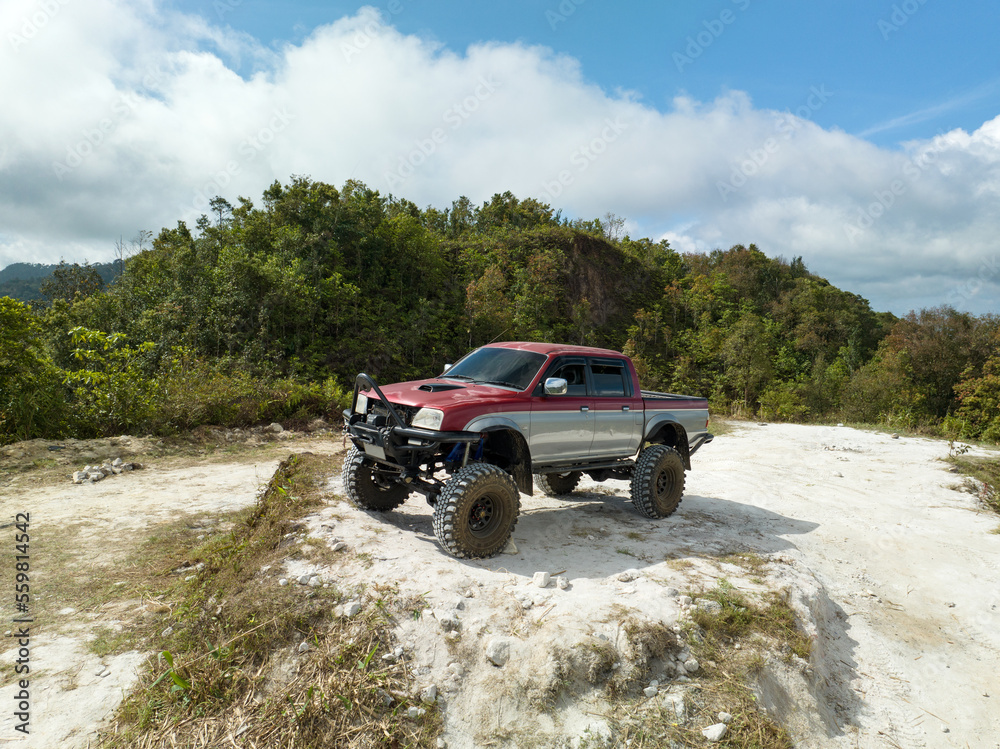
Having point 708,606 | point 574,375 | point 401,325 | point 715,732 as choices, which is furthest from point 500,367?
point 401,325

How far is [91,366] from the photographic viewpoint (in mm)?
12562

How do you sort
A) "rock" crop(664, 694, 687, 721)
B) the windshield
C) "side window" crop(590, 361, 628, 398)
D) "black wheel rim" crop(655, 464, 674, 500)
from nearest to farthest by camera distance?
"rock" crop(664, 694, 687, 721)
the windshield
"side window" crop(590, 361, 628, 398)
"black wheel rim" crop(655, 464, 674, 500)

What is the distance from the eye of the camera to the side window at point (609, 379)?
6.85 metres

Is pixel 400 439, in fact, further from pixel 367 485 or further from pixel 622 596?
pixel 622 596

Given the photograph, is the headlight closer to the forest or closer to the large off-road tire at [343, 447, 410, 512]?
the large off-road tire at [343, 447, 410, 512]

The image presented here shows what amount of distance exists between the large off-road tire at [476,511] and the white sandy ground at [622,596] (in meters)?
0.20

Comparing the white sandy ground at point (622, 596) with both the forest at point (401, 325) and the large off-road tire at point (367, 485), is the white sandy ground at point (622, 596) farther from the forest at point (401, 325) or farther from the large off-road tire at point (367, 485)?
the forest at point (401, 325)

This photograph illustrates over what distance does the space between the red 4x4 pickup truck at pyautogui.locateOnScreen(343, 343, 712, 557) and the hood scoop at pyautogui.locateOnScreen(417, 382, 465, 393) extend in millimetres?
11

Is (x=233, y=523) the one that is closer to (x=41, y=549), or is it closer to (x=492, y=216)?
(x=41, y=549)

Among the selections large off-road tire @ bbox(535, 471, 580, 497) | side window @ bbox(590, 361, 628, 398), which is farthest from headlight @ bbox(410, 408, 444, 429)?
large off-road tire @ bbox(535, 471, 580, 497)

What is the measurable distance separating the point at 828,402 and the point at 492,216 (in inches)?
1039

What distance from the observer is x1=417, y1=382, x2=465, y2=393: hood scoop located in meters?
5.84

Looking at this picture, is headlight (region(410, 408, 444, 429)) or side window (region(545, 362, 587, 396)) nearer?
headlight (region(410, 408, 444, 429))

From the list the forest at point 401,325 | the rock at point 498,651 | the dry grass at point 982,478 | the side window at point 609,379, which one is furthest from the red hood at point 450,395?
the dry grass at point 982,478
